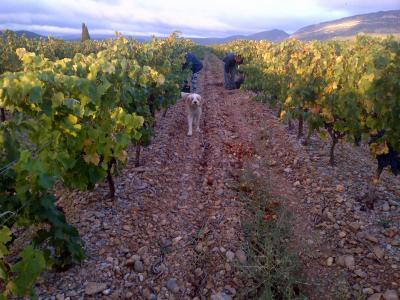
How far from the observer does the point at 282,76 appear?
Answer: 9.62 metres

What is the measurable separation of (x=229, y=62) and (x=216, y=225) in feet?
38.0

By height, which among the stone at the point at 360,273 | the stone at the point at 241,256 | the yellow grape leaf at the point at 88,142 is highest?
the yellow grape leaf at the point at 88,142

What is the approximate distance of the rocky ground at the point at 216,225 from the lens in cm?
403

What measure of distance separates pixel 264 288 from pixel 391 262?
1.63 m

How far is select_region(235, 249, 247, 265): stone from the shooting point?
4.39m

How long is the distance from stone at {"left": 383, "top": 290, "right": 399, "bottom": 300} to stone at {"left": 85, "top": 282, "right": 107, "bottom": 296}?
2898 millimetres

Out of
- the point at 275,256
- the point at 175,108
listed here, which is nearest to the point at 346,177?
the point at 275,256

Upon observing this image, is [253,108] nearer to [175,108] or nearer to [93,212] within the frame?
[175,108]

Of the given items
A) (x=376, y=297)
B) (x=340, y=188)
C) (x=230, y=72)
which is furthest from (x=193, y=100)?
(x=230, y=72)

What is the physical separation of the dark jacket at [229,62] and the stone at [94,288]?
42.6ft

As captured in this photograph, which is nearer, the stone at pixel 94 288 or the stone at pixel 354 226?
the stone at pixel 94 288

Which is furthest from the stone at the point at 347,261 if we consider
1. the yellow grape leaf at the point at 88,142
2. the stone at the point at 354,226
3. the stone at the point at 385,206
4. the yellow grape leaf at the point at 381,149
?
the yellow grape leaf at the point at 88,142

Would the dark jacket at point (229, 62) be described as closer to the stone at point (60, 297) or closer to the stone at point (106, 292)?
the stone at point (106, 292)

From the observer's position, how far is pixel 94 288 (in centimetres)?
385
